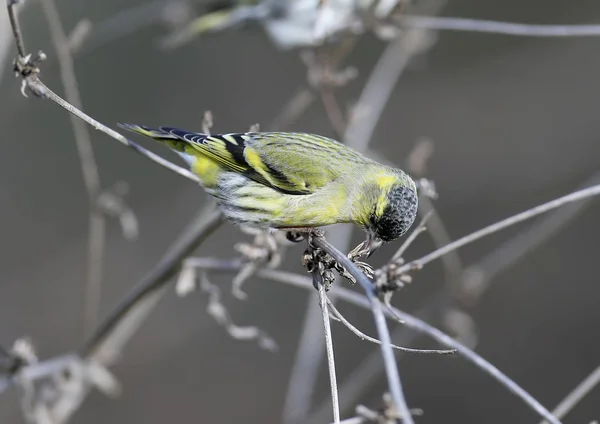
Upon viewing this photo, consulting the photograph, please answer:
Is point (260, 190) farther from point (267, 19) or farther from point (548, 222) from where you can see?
point (548, 222)

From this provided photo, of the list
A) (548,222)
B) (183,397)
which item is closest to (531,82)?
(548,222)

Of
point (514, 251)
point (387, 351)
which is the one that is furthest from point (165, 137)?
point (514, 251)

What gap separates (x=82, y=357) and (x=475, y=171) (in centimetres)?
444

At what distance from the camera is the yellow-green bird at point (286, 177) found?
2.90 meters

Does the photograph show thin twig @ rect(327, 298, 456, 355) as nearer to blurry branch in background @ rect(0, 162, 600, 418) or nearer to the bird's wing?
blurry branch in background @ rect(0, 162, 600, 418)

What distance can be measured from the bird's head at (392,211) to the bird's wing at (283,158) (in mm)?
313

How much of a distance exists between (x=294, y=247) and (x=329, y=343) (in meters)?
4.39

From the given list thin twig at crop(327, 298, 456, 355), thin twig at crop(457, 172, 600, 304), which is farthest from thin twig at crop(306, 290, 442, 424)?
thin twig at crop(327, 298, 456, 355)

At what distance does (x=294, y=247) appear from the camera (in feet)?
20.2

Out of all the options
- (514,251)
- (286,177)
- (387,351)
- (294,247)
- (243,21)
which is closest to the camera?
(387,351)

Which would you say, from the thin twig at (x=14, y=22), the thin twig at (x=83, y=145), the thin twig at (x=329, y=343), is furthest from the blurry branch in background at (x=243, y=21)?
the thin twig at (x=329, y=343)

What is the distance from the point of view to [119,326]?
10.4 ft

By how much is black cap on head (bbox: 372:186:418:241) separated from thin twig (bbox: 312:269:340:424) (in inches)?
23.6

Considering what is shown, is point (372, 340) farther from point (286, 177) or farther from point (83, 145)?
point (83, 145)
